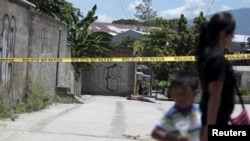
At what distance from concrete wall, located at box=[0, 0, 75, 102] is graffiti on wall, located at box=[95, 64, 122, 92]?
603 inches

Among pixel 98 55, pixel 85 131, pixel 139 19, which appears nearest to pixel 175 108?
pixel 85 131

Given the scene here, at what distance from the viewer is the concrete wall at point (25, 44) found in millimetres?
11672

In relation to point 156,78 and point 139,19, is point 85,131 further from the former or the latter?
point 139,19

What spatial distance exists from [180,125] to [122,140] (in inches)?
215

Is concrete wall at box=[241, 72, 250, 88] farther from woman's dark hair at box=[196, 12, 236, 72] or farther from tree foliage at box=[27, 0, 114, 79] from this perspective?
woman's dark hair at box=[196, 12, 236, 72]

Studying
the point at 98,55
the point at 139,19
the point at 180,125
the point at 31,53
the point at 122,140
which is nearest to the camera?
the point at 180,125

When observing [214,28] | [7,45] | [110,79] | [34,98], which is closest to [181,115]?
[214,28]

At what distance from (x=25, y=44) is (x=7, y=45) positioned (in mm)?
1927

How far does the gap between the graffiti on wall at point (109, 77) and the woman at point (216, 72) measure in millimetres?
30881

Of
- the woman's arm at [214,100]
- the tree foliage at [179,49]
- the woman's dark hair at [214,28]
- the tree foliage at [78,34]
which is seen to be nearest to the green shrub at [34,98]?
the woman's dark hair at [214,28]

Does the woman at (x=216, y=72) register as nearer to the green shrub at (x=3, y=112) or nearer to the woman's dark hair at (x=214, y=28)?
the woman's dark hair at (x=214, y=28)

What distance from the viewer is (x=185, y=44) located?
37.1 meters

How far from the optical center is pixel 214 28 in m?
3.72

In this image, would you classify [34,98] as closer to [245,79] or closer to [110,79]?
[110,79]
